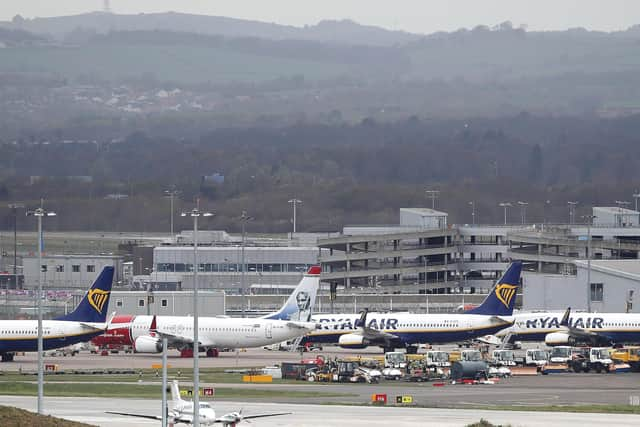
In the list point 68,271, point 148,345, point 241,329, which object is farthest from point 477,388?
point 68,271

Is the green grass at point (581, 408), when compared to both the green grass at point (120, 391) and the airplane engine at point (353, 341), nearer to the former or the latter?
the green grass at point (120, 391)

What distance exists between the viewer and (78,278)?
6757 inches

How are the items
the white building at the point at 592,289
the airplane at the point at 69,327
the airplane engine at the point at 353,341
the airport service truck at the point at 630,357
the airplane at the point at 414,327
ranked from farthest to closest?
the white building at the point at 592,289, the airplane at the point at 414,327, the airplane engine at the point at 353,341, the airplane at the point at 69,327, the airport service truck at the point at 630,357

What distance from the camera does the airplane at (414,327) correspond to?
10631 cm

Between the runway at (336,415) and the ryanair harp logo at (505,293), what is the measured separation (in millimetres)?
40071

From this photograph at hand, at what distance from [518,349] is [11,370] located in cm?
3831

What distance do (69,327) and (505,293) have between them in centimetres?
3073

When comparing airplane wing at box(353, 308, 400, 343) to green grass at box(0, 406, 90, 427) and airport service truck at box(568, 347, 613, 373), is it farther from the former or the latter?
Result: green grass at box(0, 406, 90, 427)

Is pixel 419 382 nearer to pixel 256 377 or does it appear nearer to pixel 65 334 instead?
pixel 256 377

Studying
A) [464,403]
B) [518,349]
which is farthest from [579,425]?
[518,349]

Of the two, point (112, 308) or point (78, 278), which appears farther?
point (78, 278)

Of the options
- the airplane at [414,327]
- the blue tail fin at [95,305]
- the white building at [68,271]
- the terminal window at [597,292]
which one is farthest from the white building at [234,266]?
the blue tail fin at [95,305]

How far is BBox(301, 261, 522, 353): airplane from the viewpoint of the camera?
10631 cm

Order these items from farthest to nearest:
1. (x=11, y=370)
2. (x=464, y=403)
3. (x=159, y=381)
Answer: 1. (x=11, y=370)
2. (x=159, y=381)
3. (x=464, y=403)
